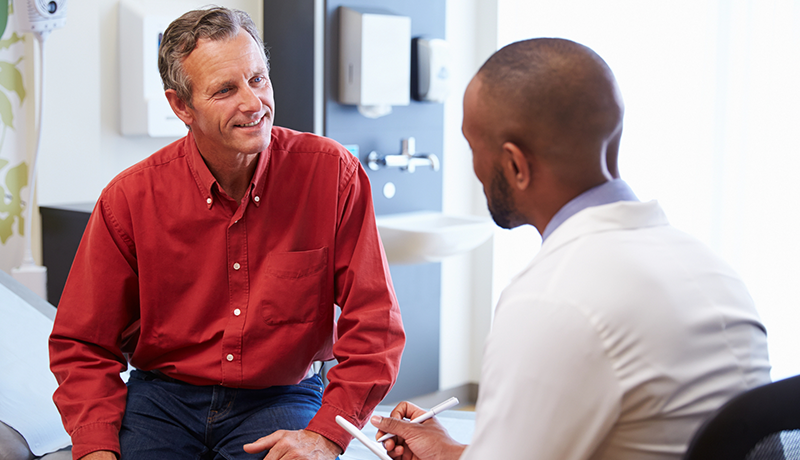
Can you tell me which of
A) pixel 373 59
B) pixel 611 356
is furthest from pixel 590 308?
pixel 373 59

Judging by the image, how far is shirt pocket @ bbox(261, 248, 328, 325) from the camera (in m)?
1.38

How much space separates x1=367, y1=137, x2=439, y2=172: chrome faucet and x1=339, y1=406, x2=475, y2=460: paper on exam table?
43.7 inches

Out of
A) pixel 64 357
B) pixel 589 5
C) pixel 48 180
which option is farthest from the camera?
pixel 589 5

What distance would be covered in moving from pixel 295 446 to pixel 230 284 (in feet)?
1.11

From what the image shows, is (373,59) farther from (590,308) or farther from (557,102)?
(590,308)

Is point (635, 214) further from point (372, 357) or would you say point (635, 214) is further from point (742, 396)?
point (372, 357)

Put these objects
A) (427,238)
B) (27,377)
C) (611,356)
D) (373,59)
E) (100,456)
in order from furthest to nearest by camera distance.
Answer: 1. (373,59)
2. (427,238)
3. (27,377)
4. (100,456)
5. (611,356)

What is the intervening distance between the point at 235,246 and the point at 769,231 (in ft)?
6.03

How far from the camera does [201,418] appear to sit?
135 cm

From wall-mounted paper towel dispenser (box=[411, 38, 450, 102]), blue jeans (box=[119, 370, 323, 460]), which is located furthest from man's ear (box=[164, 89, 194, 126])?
wall-mounted paper towel dispenser (box=[411, 38, 450, 102])

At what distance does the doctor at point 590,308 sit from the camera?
69 cm

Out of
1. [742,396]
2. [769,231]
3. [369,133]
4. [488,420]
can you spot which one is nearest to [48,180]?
[369,133]

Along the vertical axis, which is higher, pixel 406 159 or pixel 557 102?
pixel 557 102

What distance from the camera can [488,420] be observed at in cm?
74
